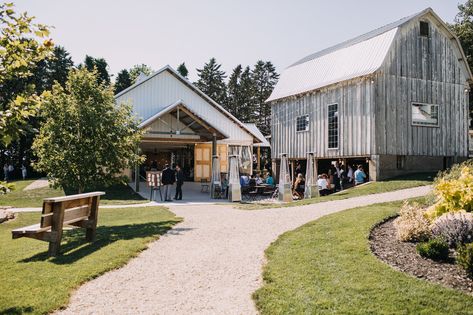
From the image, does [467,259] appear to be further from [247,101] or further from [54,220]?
[247,101]

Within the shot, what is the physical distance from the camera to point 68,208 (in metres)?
8.38

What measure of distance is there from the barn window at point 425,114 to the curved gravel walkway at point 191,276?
12.6 meters

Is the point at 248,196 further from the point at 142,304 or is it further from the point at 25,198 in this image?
the point at 142,304

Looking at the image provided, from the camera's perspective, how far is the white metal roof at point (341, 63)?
1947 cm

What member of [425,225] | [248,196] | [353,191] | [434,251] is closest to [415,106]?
[353,191]

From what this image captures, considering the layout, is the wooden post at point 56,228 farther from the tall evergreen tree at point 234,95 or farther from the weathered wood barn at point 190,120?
the tall evergreen tree at point 234,95

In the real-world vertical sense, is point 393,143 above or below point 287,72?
below

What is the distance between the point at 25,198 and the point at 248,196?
10.9 meters

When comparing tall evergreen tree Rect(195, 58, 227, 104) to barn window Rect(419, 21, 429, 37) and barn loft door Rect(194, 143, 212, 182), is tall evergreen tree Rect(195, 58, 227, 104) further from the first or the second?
barn window Rect(419, 21, 429, 37)

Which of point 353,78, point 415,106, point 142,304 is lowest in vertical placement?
point 142,304

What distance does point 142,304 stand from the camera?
5.23m

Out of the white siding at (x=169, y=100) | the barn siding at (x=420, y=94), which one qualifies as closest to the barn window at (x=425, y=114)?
the barn siding at (x=420, y=94)

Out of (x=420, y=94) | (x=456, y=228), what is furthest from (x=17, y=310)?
(x=420, y=94)

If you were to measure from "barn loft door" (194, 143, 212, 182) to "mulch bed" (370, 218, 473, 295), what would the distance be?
67.7 ft
